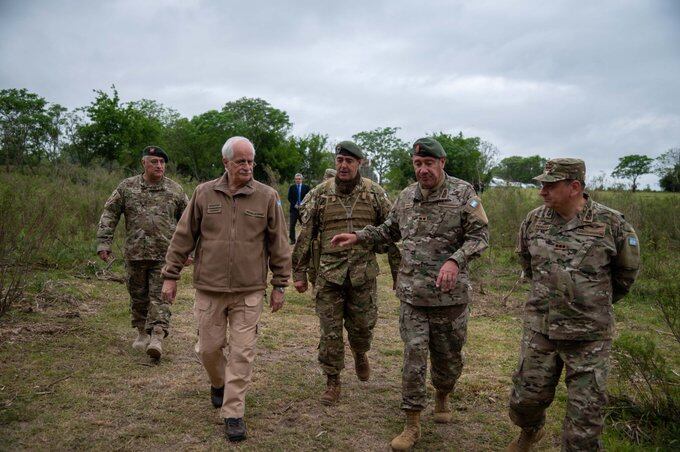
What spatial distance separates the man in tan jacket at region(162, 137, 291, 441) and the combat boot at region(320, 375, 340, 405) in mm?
900

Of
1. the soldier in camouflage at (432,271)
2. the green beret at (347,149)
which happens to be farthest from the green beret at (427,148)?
the green beret at (347,149)

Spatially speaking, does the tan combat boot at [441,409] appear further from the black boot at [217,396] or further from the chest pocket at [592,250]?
the black boot at [217,396]

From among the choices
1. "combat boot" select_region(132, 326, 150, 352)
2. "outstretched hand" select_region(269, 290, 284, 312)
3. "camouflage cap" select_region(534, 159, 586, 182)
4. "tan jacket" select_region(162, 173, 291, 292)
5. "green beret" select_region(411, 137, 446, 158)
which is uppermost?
"green beret" select_region(411, 137, 446, 158)

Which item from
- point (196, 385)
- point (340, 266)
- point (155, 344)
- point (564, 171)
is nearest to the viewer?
point (564, 171)

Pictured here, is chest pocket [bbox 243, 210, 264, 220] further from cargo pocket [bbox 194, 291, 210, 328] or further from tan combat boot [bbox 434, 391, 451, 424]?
tan combat boot [bbox 434, 391, 451, 424]

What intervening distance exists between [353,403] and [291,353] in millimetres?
1484

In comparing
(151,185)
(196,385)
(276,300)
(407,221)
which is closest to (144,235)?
(151,185)

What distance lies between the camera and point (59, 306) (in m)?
7.12

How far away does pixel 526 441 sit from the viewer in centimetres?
371

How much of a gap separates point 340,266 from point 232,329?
3.54 feet

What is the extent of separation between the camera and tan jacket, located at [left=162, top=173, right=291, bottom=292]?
408cm

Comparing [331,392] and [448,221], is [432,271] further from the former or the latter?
[331,392]

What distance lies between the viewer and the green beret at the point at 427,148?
4094 mm

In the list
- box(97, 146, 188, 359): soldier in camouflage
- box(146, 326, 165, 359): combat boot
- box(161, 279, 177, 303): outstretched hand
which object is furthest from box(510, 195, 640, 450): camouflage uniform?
box(97, 146, 188, 359): soldier in camouflage
